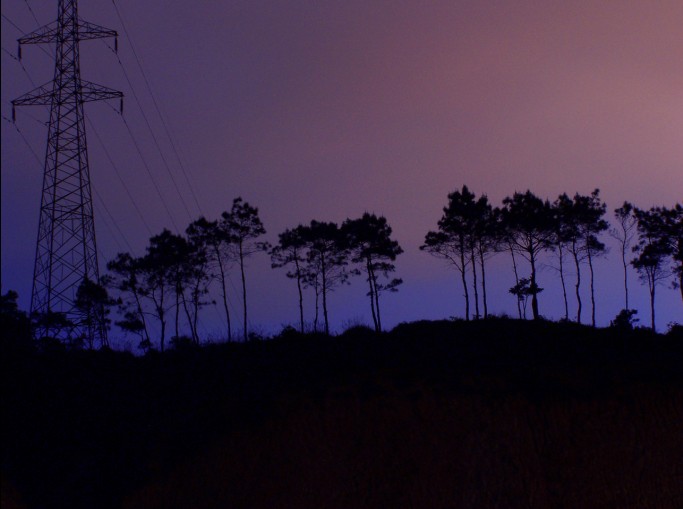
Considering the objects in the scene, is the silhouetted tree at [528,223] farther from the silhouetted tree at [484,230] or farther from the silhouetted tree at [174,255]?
the silhouetted tree at [174,255]

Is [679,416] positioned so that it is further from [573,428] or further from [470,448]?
[470,448]

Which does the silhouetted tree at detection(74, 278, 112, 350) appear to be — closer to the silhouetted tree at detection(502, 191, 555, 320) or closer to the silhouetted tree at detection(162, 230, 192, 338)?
the silhouetted tree at detection(162, 230, 192, 338)

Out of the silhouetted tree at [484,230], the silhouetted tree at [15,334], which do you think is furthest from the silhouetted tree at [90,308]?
the silhouetted tree at [484,230]

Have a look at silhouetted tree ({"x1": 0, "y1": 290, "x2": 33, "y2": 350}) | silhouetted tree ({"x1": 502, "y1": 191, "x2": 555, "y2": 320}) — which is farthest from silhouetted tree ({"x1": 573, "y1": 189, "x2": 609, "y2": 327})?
silhouetted tree ({"x1": 0, "y1": 290, "x2": 33, "y2": 350})

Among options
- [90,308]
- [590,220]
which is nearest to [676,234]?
[590,220]

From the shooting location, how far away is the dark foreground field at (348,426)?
18625 millimetres

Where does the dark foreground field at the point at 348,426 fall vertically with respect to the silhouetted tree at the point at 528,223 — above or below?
below

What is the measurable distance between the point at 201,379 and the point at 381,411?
5499mm

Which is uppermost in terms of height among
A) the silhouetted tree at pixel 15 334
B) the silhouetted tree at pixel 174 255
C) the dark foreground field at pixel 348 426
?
the silhouetted tree at pixel 174 255

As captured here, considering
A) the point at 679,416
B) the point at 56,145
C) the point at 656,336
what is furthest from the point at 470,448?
the point at 56,145

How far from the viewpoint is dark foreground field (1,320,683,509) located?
18625 millimetres

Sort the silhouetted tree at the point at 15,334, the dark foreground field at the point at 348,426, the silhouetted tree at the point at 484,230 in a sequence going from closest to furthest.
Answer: the dark foreground field at the point at 348,426 < the silhouetted tree at the point at 15,334 < the silhouetted tree at the point at 484,230

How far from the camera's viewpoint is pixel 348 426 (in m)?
20.4

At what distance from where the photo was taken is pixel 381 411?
2075cm
